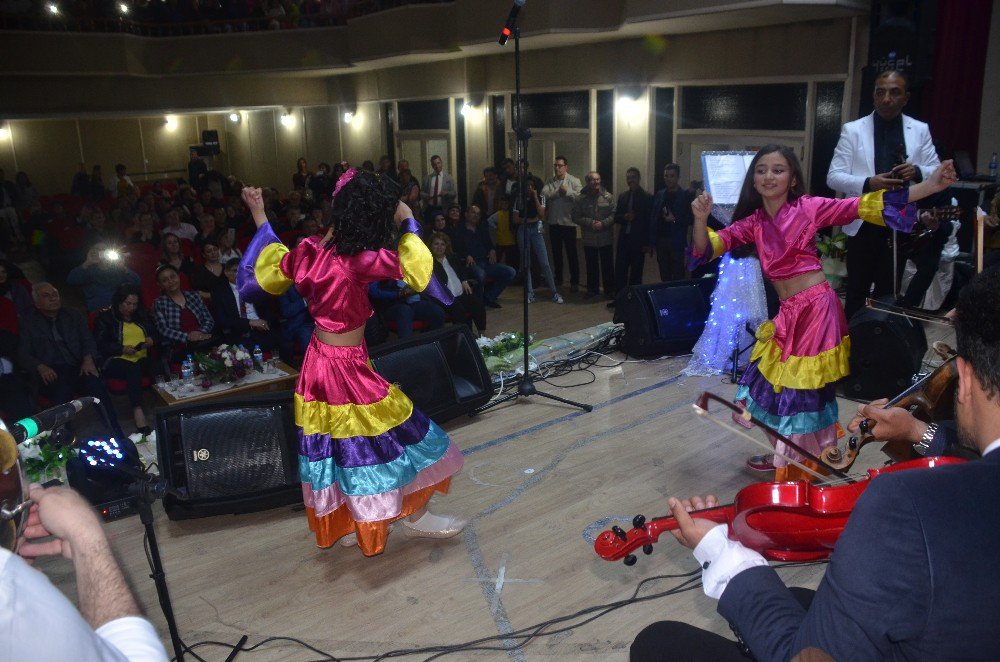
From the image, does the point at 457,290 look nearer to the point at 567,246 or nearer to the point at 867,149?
the point at 567,246

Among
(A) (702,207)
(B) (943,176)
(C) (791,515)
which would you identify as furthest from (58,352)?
(B) (943,176)

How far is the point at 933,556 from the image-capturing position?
111cm

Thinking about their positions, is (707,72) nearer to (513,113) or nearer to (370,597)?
(513,113)

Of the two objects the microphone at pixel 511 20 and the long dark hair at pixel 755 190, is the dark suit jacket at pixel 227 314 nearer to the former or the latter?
the microphone at pixel 511 20

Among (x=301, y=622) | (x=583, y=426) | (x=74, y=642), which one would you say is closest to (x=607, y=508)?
(x=583, y=426)

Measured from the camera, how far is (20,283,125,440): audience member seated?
16.4 feet

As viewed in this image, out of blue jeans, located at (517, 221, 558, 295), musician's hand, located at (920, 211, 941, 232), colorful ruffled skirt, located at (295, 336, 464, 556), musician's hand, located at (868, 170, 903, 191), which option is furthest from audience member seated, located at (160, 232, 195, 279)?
musician's hand, located at (920, 211, 941, 232)

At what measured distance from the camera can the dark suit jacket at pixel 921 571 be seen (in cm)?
110

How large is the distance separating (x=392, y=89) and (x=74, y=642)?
14352mm

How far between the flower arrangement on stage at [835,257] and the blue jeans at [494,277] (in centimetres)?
298

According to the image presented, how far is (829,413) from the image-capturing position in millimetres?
3510

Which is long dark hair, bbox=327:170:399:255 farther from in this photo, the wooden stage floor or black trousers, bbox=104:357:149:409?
black trousers, bbox=104:357:149:409

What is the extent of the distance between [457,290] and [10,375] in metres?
3.45

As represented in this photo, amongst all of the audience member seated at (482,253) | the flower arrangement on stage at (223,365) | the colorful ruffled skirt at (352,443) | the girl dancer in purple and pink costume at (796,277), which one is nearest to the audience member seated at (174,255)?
the flower arrangement on stage at (223,365)
